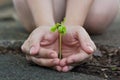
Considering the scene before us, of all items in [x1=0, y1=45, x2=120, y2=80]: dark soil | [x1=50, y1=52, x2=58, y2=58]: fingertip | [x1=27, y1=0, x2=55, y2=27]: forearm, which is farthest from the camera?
[x1=27, y1=0, x2=55, y2=27]: forearm

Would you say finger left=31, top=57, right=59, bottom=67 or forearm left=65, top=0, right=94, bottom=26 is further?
forearm left=65, top=0, right=94, bottom=26

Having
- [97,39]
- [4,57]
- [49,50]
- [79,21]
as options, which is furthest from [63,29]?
[97,39]

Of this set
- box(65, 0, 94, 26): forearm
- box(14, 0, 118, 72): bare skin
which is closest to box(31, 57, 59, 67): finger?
box(14, 0, 118, 72): bare skin

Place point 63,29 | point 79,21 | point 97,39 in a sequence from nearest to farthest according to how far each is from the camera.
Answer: point 63,29
point 79,21
point 97,39

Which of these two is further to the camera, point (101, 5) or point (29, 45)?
point (101, 5)

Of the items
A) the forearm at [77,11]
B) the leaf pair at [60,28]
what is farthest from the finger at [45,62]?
the forearm at [77,11]

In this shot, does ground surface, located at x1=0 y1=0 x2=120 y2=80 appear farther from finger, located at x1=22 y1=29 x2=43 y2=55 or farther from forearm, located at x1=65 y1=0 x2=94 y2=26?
forearm, located at x1=65 y1=0 x2=94 y2=26

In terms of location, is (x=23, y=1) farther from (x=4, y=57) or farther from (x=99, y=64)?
(x=99, y=64)
